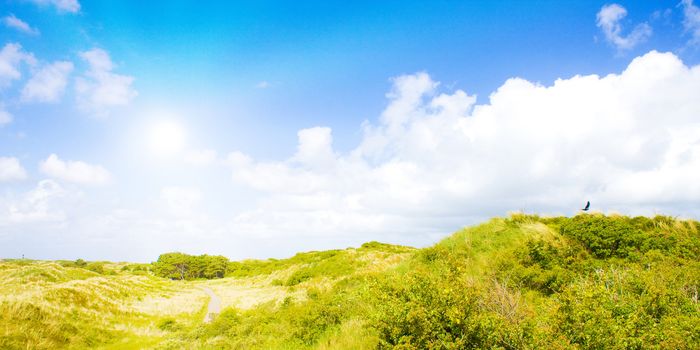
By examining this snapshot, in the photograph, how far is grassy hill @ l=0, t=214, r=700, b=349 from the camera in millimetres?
7426

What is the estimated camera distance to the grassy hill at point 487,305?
7.43 meters

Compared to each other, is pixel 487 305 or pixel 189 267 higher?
pixel 487 305

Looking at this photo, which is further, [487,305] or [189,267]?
[189,267]

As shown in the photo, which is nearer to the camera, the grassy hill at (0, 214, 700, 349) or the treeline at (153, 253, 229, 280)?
the grassy hill at (0, 214, 700, 349)

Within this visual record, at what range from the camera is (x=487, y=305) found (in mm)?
9922

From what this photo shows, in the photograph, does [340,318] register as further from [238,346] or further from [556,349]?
[556,349]

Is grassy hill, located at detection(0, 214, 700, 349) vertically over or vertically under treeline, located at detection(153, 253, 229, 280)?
over

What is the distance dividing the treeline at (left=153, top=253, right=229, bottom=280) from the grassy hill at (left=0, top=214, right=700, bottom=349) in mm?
76120

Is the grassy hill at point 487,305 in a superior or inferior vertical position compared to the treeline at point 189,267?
superior

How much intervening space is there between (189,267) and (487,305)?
114043 millimetres

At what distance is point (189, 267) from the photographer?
107 meters

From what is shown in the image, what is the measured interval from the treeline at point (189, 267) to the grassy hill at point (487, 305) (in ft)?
250

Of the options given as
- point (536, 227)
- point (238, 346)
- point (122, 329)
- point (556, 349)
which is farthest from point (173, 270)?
point (556, 349)

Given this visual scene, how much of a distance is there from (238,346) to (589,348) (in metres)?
14.4
